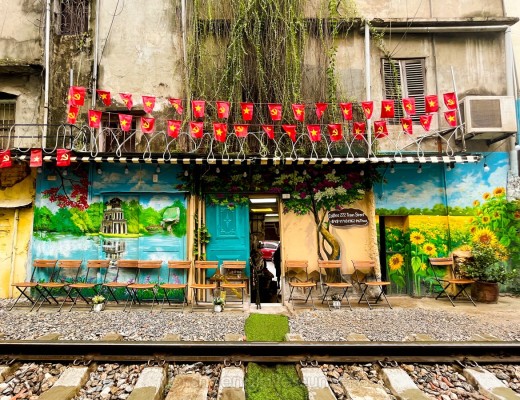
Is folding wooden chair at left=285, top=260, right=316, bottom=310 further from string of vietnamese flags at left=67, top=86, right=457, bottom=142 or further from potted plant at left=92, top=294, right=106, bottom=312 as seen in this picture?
potted plant at left=92, top=294, right=106, bottom=312

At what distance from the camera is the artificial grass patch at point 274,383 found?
3.79 m

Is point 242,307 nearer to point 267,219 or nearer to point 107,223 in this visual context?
point 107,223

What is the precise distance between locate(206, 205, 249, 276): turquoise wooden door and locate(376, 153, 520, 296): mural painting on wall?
4008 mm

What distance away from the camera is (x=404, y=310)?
797 cm

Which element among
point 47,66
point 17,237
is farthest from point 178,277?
point 47,66

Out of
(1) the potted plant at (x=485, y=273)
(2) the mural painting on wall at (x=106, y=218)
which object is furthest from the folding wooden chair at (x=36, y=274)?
(1) the potted plant at (x=485, y=273)

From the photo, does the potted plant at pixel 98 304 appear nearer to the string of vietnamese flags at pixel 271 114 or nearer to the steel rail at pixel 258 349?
the steel rail at pixel 258 349

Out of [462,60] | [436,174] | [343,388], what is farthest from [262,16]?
[343,388]

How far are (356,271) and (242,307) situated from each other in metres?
3.36

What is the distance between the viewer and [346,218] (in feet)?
31.5

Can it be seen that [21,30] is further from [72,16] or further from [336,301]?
[336,301]

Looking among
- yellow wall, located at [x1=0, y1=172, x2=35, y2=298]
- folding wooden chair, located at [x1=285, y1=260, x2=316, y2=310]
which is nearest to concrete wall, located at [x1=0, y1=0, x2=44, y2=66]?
yellow wall, located at [x1=0, y1=172, x2=35, y2=298]

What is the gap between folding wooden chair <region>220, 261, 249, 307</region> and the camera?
9.03 metres

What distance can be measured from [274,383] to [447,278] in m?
7.61
